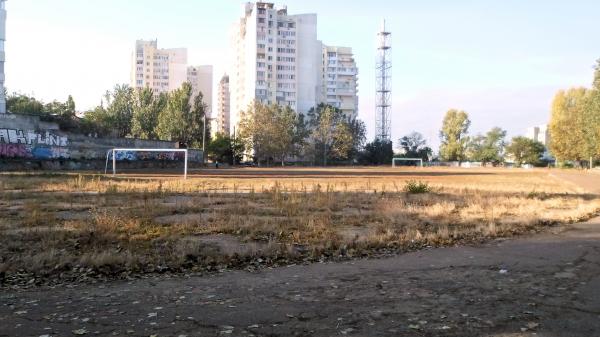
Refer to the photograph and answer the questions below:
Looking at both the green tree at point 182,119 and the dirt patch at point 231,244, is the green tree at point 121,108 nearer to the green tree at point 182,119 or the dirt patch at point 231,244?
the green tree at point 182,119

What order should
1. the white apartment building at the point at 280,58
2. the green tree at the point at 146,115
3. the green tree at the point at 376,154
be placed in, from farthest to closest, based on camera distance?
1. the white apartment building at the point at 280,58
2. the green tree at the point at 376,154
3. the green tree at the point at 146,115

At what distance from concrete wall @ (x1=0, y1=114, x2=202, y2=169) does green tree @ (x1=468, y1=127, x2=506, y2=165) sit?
368 ft

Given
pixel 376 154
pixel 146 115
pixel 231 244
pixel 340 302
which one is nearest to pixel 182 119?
pixel 146 115

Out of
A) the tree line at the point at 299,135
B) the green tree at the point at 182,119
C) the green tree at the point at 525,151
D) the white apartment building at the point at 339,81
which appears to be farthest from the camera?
the white apartment building at the point at 339,81

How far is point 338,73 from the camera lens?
587 ft

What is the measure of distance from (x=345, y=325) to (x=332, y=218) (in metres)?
9.87

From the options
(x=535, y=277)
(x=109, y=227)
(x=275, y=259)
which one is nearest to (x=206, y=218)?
(x=109, y=227)

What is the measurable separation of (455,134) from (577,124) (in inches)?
2910

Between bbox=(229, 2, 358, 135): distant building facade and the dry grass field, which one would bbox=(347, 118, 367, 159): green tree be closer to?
bbox=(229, 2, 358, 135): distant building facade

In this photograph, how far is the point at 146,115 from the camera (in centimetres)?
9938

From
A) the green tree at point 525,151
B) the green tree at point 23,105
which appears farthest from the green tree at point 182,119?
the green tree at point 525,151

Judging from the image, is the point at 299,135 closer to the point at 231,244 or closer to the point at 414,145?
the point at 414,145

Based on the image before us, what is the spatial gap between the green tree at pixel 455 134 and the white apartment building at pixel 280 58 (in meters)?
38.4

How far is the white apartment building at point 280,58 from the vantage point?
143125mm
